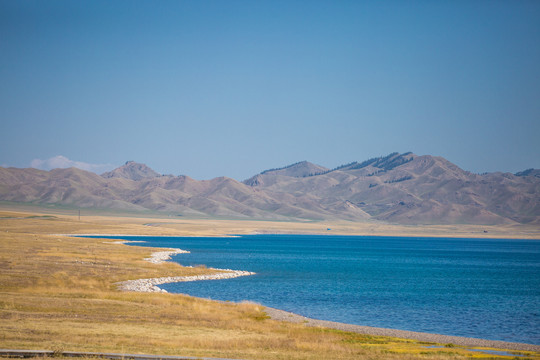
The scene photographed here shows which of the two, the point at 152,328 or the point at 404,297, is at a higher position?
the point at 152,328

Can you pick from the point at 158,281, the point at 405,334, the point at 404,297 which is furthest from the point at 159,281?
the point at 405,334

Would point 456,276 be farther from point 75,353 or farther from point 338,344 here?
point 75,353

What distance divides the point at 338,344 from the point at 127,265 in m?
45.7

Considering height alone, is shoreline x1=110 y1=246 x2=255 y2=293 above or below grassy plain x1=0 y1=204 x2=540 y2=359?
below

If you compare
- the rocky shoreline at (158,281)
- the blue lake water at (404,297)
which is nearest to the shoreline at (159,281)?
the rocky shoreline at (158,281)

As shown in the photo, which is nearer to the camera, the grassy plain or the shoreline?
the grassy plain

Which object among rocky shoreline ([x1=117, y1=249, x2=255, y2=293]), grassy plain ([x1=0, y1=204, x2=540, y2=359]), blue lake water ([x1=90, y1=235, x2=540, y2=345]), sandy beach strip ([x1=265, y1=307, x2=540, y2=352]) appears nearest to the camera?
grassy plain ([x1=0, y1=204, x2=540, y2=359])

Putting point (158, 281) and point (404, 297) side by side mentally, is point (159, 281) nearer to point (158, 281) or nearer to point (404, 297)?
point (158, 281)

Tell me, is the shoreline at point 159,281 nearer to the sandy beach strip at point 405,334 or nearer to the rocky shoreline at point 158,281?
the rocky shoreline at point 158,281

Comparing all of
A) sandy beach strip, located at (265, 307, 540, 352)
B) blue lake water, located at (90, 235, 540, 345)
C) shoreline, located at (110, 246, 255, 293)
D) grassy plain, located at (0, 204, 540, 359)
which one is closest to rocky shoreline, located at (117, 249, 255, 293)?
shoreline, located at (110, 246, 255, 293)

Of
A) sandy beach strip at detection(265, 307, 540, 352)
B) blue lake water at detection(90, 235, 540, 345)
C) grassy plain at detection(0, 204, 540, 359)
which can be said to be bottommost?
blue lake water at detection(90, 235, 540, 345)

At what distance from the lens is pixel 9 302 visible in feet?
117

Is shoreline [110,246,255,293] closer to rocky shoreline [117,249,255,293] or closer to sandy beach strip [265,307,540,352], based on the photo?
rocky shoreline [117,249,255,293]

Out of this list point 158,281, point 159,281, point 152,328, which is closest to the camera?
point 152,328
